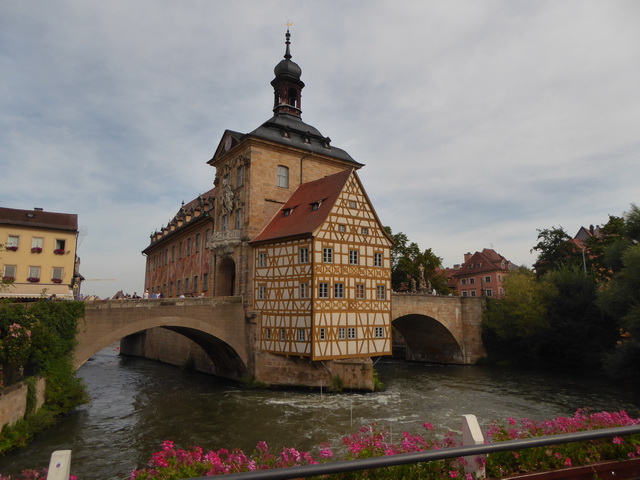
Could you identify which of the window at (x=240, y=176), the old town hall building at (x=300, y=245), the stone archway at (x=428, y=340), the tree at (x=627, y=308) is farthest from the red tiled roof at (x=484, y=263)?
the window at (x=240, y=176)

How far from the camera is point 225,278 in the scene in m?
29.0

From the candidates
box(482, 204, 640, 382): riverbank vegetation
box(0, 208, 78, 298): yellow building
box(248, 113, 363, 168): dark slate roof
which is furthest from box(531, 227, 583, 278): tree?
box(0, 208, 78, 298): yellow building

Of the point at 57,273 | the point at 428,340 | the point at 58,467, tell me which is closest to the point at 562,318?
the point at 428,340

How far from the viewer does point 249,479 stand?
2.08 metres

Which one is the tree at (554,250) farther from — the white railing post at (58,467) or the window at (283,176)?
the white railing post at (58,467)

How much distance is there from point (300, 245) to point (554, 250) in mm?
30339

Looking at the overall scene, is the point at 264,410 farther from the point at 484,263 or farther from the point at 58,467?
the point at 484,263

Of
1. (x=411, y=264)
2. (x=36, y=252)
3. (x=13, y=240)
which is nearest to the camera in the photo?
(x=13, y=240)

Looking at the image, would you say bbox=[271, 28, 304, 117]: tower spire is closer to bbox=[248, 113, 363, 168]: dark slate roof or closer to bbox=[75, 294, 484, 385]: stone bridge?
bbox=[248, 113, 363, 168]: dark slate roof

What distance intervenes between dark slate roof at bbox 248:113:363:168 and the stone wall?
662 inches

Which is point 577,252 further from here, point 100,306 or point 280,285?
point 100,306

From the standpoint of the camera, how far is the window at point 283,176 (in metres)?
26.9

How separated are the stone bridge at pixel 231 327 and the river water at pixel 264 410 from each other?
1866 millimetres

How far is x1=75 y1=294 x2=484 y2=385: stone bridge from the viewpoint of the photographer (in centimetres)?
1966
